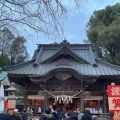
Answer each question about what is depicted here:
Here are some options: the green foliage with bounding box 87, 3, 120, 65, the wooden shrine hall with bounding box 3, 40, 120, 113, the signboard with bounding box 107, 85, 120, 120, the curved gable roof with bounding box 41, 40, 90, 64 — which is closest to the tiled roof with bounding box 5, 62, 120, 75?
the wooden shrine hall with bounding box 3, 40, 120, 113

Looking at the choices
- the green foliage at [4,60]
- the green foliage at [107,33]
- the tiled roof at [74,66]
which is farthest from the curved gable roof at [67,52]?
the green foliage at [4,60]

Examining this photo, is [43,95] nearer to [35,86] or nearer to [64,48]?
[35,86]

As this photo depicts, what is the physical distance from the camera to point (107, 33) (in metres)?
29.8

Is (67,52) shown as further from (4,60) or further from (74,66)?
(4,60)

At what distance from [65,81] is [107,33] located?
519 inches

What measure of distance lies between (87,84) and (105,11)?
18672 mm

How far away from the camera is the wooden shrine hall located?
59.2 feet

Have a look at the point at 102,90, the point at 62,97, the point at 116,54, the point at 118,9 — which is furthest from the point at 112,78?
the point at 118,9

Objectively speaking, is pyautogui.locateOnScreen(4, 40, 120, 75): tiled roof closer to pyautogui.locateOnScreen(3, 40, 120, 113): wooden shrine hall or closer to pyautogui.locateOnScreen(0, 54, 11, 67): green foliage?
pyautogui.locateOnScreen(3, 40, 120, 113): wooden shrine hall

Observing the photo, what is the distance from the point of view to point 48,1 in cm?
477

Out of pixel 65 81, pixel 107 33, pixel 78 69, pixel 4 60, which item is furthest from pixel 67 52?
pixel 4 60

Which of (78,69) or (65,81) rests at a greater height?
(78,69)

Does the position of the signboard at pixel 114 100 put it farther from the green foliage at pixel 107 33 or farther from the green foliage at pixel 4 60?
the green foliage at pixel 4 60

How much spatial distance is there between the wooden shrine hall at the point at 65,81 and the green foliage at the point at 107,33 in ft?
29.0
